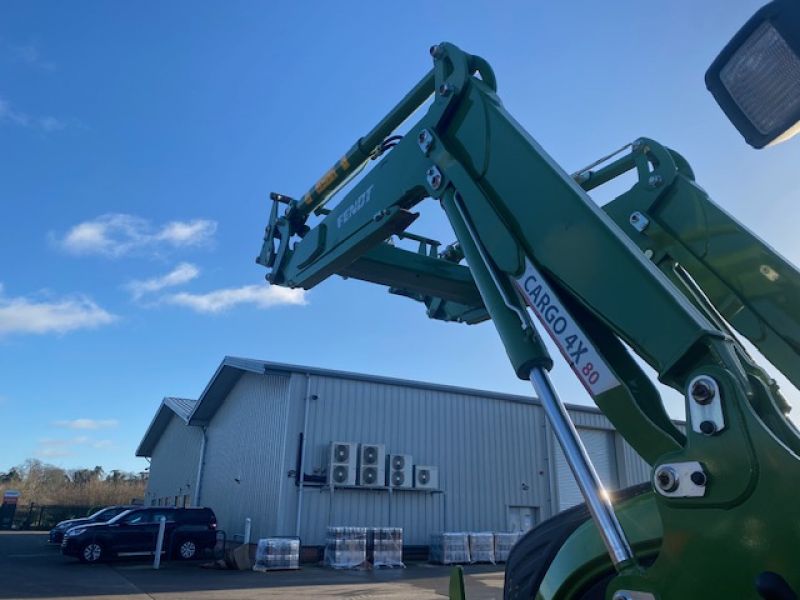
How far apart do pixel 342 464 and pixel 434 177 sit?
15.6 m

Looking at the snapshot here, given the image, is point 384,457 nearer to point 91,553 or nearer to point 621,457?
point 91,553

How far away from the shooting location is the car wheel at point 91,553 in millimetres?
17141

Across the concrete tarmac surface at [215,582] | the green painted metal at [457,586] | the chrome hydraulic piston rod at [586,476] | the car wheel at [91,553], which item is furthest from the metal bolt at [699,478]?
the car wheel at [91,553]

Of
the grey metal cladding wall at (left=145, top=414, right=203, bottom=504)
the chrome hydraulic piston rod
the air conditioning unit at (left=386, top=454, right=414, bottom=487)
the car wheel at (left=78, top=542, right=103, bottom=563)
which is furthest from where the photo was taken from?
the grey metal cladding wall at (left=145, top=414, right=203, bottom=504)

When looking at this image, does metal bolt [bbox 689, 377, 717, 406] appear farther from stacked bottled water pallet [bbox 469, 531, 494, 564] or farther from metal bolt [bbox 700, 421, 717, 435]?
stacked bottled water pallet [bbox 469, 531, 494, 564]

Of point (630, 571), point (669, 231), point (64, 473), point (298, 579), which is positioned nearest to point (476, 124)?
point (669, 231)

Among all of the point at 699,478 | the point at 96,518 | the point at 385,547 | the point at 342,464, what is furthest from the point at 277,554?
the point at 699,478

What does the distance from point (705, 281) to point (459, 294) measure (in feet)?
5.85

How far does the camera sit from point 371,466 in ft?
59.4

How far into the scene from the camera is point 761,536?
1.60m

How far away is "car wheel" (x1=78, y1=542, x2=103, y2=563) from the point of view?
17.1 metres

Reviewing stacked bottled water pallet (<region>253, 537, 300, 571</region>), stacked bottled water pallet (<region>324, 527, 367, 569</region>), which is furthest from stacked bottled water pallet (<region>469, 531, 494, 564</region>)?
stacked bottled water pallet (<region>253, 537, 300, 571</region>)

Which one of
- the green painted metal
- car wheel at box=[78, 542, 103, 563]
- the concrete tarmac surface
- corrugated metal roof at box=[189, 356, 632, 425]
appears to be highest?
corrugated metal roof at box=[189, 356, 632, 425]

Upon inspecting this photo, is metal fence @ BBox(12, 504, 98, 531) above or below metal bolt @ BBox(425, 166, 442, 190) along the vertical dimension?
below
